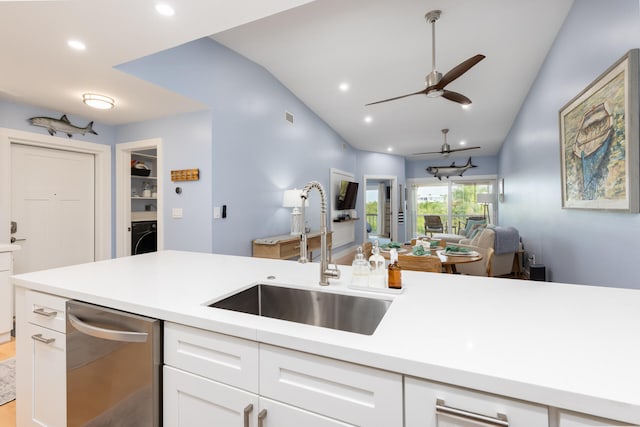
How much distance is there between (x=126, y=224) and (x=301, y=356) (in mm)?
3739

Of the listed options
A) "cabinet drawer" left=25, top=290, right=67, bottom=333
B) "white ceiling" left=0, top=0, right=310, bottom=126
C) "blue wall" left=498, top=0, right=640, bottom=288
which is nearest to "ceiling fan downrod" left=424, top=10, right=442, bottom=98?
"blue wall" left=498, top=0, right=640, bottom=288

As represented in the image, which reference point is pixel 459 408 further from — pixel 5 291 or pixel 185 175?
pixel 5 291

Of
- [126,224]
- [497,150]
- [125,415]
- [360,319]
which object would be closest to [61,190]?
[126,224]

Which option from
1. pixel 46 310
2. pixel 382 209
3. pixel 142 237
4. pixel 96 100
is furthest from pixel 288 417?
pixel 382 209

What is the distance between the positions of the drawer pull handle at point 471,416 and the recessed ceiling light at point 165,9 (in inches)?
84.9

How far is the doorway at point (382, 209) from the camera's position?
8.52 metres

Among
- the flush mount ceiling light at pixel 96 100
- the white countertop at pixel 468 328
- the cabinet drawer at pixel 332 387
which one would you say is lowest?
the cabinet drawer at pixel 332 387

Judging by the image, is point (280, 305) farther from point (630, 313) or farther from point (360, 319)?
point (630, 313)

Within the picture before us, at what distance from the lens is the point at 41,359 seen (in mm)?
1366

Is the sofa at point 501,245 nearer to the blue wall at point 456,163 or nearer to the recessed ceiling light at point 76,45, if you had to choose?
the recessed ceiling light at point 76,45

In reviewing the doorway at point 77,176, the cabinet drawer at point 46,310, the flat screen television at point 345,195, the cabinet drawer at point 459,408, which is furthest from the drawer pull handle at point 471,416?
the flat screen television at point 345,195

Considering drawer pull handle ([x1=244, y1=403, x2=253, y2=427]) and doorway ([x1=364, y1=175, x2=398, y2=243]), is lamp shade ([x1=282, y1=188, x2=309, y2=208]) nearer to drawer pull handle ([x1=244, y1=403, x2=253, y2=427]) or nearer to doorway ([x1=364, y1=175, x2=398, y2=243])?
drawer pull handle ([x1=244, y1=403, x2=253, y2=427])

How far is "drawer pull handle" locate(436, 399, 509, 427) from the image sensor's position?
2.00 ft

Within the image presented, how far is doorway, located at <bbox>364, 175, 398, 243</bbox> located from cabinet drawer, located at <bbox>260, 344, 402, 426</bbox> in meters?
7.77
